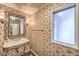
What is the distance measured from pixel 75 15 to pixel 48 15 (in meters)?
0.40

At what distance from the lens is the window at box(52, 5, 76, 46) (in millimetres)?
1421

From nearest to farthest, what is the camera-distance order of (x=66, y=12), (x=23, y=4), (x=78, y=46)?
1. (x=78, y=46)
2. (x=66, y=12)
3. (x=23, y=4)

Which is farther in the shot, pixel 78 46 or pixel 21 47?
pixel 21 47

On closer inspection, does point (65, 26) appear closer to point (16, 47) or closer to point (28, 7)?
point (28, 7)

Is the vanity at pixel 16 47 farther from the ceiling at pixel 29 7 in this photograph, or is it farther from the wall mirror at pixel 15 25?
the ceiling at pixel 29 7

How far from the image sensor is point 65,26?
59.1 inches

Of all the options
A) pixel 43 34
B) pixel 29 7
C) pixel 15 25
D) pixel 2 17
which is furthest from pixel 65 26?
pixel 2 17

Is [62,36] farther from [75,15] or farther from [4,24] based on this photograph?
[4,24]

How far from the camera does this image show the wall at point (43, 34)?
1.54 metres

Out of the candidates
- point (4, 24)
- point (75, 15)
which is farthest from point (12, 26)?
point (75, 15)

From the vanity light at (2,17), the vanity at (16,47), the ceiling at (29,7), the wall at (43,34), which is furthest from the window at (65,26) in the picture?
the vanity light at (2,17)

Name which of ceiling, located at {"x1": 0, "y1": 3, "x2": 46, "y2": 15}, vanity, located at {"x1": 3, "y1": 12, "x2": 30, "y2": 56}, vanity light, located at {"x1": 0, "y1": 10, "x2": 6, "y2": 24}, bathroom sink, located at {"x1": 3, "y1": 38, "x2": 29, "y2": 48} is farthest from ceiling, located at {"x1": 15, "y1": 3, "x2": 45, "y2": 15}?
bathroom sink, located at {"x1": 3, "y1": 38, "x2": 29, "y2": 48}

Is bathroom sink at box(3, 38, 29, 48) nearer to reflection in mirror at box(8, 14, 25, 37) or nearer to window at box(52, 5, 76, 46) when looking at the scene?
reflection in mirror at box(8, 14, 25, 37)

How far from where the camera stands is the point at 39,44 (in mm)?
1634
